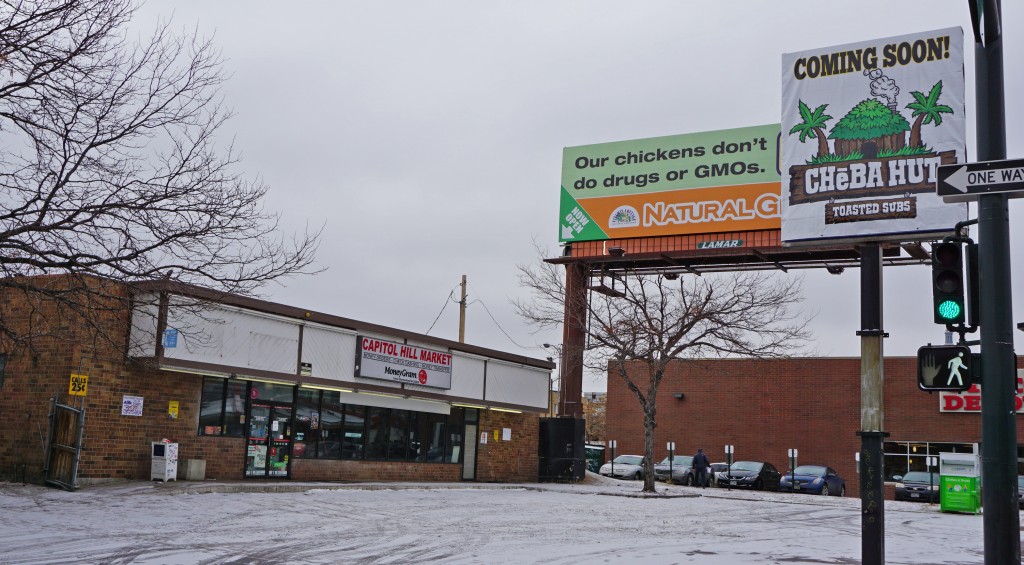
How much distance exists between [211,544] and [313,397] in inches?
567

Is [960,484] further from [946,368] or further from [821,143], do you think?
[946,368]

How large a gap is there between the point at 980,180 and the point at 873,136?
269cm

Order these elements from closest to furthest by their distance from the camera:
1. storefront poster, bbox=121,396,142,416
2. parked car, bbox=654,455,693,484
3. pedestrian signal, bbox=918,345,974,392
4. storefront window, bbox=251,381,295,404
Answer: pedestrian signal, bbox=918,345,974,392 < storefront poster, bbox=121,396,142,416 < storefront window, bbox=251,381,295,404 < parked car, bbox=654,455,693,484

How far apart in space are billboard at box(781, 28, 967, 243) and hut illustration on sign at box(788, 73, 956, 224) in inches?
0.5

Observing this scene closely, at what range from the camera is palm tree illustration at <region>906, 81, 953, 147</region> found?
11617 mm

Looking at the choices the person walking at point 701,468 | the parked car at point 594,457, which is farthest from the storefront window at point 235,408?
the parked car at point 594,457

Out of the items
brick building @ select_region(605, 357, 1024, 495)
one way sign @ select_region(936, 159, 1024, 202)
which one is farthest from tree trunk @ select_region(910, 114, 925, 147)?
brick building @ select_region(605, 357, 1024, 495)

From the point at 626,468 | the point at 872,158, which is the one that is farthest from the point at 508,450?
the point at 872,158

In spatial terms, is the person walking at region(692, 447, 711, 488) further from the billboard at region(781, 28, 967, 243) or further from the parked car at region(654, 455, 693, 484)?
the billboard at region(781, 28, 967, 243)

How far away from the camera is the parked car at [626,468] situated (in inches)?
1740

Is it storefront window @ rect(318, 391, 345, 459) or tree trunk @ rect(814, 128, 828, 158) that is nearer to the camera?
tree trunk @ rect(814, 128, 828, 158)

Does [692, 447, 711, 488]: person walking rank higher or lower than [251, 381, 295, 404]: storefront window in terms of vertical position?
lower

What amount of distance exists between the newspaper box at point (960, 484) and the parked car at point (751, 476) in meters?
13.2

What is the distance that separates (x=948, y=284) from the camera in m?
9.54
